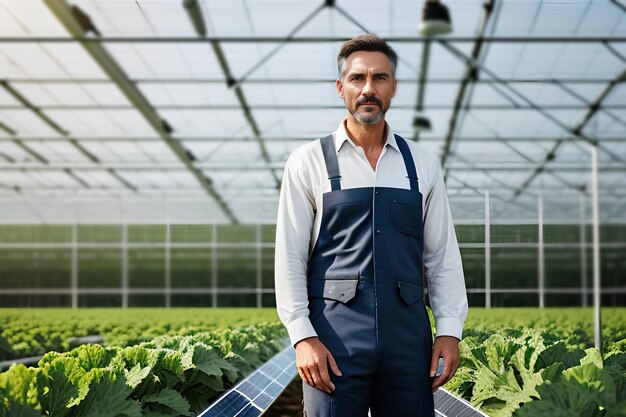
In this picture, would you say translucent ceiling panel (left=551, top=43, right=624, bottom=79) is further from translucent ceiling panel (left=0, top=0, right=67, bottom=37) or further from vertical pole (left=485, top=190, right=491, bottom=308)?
translucent ceiling panel (left=0, top=0, right=67, bottom=37)

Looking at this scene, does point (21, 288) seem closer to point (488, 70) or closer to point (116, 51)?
point (116, 51)

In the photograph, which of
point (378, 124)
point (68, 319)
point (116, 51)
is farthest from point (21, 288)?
point (378, 124)

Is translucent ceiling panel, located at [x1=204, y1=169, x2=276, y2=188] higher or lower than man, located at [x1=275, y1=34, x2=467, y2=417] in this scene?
higher

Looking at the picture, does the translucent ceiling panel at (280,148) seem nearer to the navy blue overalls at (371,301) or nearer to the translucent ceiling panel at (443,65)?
the translucent ceiling panel at (443,65)

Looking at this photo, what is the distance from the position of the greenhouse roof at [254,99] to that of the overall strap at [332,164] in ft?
15.7

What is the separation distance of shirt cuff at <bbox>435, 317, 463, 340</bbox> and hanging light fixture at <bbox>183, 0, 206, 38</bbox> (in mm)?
9770

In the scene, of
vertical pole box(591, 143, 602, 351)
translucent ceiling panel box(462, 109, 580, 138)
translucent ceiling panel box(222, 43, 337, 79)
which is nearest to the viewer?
vertical pole box(591, 143, 602, 351)

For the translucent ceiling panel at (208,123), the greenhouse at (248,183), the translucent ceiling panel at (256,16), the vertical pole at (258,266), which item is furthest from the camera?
the translucent ceiling panel at (208,123)

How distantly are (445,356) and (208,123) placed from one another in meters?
13.6

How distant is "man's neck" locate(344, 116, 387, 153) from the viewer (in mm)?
2316

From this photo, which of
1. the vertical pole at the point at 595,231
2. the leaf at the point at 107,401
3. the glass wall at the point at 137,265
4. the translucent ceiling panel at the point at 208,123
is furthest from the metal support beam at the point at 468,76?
the leaf at the point at 107,401

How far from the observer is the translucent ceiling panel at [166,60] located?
42.3 feet

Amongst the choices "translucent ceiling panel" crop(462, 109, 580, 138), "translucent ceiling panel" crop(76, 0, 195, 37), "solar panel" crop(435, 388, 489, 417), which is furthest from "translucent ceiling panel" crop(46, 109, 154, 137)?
"solar panel" crop(435, 388, 489, 417)

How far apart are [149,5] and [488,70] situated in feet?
15.9
